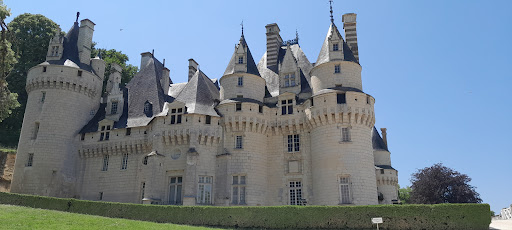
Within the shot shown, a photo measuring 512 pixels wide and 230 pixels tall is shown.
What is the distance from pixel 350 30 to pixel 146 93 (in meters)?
18.5

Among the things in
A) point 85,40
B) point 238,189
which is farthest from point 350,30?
point 85,40

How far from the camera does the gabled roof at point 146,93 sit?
1283 inches

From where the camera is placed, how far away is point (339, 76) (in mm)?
29188

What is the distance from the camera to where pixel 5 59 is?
2466 centimetres

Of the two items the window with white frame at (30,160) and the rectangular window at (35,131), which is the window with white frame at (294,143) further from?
the rectangular window at (35,131)

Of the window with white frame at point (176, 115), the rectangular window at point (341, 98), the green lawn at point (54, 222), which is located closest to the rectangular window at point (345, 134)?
the rectangular window at point (341, 98)

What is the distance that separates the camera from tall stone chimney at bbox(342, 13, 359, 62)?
32812 mm

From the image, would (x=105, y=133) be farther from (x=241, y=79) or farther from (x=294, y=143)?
(x=294, y=143)

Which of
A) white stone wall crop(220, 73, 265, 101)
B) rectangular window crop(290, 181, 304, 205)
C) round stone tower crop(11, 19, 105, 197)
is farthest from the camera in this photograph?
round stone tower crop(11, 19, 105, 197)

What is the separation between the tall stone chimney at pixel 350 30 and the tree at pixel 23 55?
98.1 ft

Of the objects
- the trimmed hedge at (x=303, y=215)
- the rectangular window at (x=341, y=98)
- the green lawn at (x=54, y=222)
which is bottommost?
the green lawn at (x=54, y=222)

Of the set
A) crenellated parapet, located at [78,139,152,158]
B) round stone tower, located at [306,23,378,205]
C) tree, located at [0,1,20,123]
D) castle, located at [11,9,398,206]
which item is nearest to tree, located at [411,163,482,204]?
castle, located at [11,9,398,206]

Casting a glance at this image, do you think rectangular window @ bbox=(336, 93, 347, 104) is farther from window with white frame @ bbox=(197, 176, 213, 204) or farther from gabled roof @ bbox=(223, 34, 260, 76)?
window with white frame @ bbox=(197, 176, 213, 204)

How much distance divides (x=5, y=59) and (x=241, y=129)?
1595 centimetres
